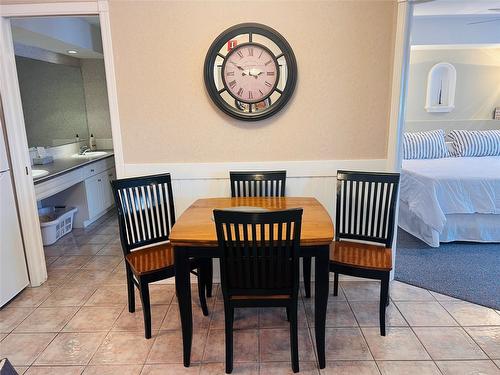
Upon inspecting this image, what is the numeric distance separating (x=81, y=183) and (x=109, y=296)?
1969 millimetres

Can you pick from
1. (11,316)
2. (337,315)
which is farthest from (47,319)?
(337,315)

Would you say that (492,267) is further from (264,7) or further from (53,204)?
(53,204)

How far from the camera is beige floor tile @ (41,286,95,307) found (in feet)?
9.01

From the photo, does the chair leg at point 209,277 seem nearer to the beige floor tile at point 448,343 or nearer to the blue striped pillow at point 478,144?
the beige floor tile at point 448,343

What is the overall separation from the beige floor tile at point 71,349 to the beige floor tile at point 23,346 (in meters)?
0.05

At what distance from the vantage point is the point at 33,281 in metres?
3.02

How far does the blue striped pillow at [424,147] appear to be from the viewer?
4930 millimetres

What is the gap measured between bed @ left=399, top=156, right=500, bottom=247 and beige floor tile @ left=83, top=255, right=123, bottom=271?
3.04m

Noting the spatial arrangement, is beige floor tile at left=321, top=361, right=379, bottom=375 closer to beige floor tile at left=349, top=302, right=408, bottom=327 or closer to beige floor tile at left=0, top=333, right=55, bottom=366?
beige floor tile at left=349, top=302, right=408, bottom=327

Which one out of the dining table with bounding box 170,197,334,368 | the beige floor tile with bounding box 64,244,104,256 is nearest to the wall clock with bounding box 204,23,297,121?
the dining table with bounding box 170,197,334,368

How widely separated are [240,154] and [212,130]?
0.29 metres

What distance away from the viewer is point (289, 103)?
275 centimetres

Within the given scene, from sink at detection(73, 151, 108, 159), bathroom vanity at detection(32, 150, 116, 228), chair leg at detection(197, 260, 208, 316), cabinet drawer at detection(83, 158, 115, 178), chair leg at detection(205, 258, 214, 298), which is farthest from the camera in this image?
sink at detection(73, 151, 108, 159)

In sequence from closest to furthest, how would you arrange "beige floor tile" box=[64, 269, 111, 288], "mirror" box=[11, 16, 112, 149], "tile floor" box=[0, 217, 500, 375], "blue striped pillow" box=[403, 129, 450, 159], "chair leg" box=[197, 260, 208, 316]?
"tile floor" box=[0, 217, 500, 375], "chair leg" box=[197, 260, 208, 316], "beige floor tile" box=[64, 269, 111, 288], "mirror" box=[11, 16, 112, 149], "blue striped pillow" box=[403, 129, 450, 159]
